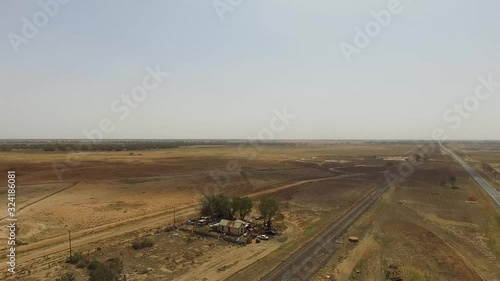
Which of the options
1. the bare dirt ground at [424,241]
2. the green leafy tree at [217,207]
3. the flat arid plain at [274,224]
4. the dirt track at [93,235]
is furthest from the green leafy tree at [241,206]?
the bare dirt ground at [424,241]

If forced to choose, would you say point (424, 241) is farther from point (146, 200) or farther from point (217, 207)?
point (146, 200)

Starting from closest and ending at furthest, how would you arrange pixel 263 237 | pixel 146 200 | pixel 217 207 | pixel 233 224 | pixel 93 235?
pixel 263 237, pixel 93 235, pixel 233 224, pixel 217 207, pixel 146 200

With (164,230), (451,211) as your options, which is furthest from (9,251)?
(451,211)

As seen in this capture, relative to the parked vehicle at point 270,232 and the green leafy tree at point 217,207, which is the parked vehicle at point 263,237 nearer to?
the parked vehicle at point 270,232

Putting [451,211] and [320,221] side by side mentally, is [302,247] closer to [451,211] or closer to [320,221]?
[320,221]

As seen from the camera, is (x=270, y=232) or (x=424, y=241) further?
(x=270, y=232)

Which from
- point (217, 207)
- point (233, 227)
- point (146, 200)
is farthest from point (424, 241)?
point (146, 200)
